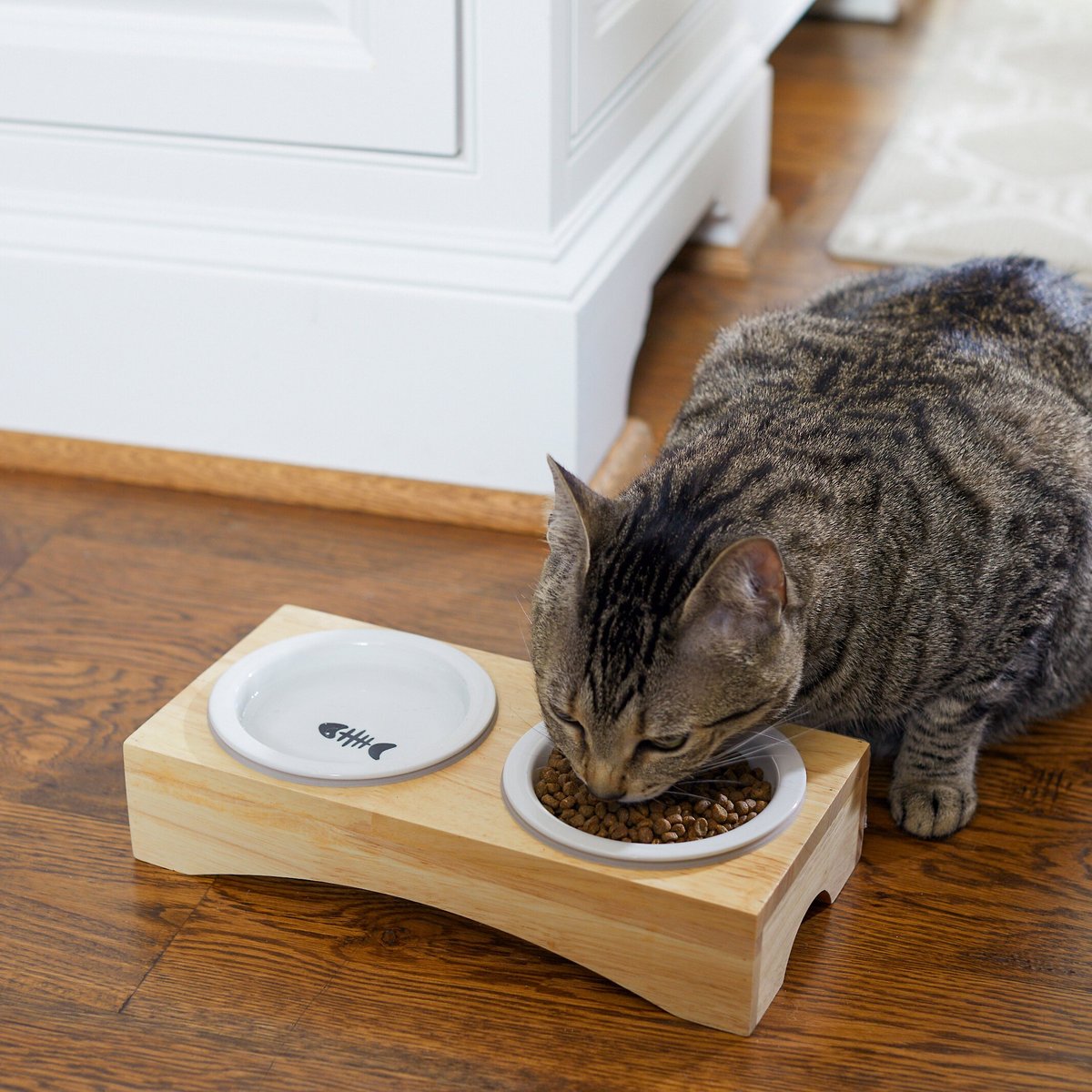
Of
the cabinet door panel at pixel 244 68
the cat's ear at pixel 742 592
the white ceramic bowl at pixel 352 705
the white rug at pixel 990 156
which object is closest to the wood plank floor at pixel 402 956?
the white ceramic bowl at pixel 352 705

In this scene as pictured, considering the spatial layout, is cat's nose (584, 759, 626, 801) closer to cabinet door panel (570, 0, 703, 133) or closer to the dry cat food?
the dry cat food

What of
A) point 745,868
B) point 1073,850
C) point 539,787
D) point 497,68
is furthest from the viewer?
point 497,68

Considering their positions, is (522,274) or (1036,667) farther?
(522,274)

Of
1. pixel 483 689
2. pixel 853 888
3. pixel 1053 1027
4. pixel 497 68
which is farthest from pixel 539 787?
pixel 497 68

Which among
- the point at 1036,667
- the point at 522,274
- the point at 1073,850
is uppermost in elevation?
the point at 522,274

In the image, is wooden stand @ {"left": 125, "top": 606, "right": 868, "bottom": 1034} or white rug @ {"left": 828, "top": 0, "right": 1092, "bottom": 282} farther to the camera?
white rug @ {"left": 828, "top": 0, "right": 1092, "bottom": 282}

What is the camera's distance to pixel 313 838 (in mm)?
1228

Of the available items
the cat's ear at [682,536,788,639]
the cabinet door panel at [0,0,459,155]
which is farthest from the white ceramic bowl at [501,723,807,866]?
the cabinet door panel at [0,0,459,155]

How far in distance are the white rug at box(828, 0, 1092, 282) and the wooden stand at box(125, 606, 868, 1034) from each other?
1504 millimetres

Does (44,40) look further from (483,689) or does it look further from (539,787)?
(539,787)

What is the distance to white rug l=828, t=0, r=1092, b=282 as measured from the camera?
2.53 metres

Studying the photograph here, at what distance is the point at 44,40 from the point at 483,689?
1.01m

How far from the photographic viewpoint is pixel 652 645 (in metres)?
1.09

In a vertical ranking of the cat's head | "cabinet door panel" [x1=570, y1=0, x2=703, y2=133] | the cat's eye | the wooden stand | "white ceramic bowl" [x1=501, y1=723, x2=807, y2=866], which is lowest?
the wooden stand
